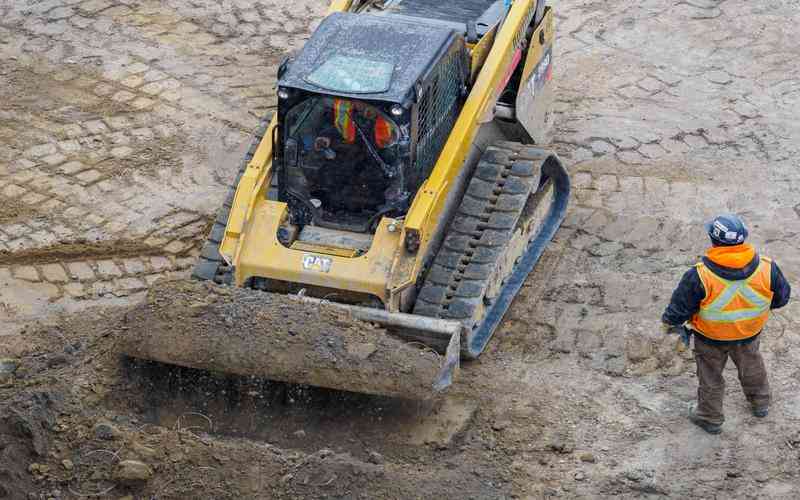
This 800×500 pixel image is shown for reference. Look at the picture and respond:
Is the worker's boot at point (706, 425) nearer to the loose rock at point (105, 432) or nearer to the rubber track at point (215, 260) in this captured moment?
the rubber track at point (215, 260)

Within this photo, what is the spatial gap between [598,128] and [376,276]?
170 inches

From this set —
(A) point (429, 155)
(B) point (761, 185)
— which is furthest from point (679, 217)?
(A) point (429, 155)

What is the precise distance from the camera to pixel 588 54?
1286 cm

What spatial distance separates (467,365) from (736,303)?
1.94 meters

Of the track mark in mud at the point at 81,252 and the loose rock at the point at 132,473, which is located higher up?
the loose rock at the point at 132,473

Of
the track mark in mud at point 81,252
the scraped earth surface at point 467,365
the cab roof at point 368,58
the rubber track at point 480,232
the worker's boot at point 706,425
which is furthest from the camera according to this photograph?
the track mark in mud at point 81,252

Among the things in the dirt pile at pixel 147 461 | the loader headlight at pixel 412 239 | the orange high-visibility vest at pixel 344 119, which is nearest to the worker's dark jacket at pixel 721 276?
the dirt pile at pixel 147 461

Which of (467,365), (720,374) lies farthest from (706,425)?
(467,365)

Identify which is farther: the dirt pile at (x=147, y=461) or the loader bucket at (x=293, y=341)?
the loader bucket at (x=293, y=341)

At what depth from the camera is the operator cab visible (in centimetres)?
802

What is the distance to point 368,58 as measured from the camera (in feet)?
26.9

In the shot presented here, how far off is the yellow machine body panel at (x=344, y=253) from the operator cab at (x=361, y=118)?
0.50 ft

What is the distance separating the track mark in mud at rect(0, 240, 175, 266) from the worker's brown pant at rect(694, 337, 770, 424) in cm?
444

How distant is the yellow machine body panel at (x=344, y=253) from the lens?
315 inches
